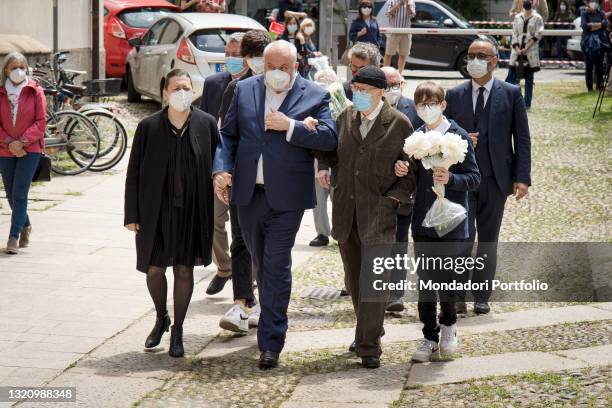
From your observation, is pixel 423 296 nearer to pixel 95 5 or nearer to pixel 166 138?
pixel 166 138

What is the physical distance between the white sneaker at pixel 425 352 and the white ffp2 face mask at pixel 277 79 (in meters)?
1.80

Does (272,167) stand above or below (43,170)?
above

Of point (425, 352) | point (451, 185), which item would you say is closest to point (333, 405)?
point (425, 352)

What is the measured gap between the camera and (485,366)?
23.3 ft

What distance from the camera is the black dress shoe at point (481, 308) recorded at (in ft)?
28.9

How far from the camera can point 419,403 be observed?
6.47 m

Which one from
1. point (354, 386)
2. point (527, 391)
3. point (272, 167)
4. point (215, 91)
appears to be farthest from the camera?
point (215, 91)

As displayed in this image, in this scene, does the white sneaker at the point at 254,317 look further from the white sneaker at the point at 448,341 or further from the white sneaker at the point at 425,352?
the white sneaker at the point at 448,341

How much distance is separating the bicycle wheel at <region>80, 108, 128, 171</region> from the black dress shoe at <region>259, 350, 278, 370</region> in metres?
8.08

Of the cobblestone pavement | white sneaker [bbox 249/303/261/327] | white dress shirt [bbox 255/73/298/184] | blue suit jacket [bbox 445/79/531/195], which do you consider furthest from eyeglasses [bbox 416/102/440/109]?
white sneaker [bbox 249/303/261/327]

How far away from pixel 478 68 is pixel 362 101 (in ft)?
6.61

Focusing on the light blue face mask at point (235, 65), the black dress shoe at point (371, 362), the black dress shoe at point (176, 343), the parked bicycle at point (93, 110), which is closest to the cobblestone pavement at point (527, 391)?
the black dress shoe at point (371, 362)

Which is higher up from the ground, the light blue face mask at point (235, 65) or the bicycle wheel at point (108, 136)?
the light blue face mask at point (235, 65)

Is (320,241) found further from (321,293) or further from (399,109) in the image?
(399,109)
